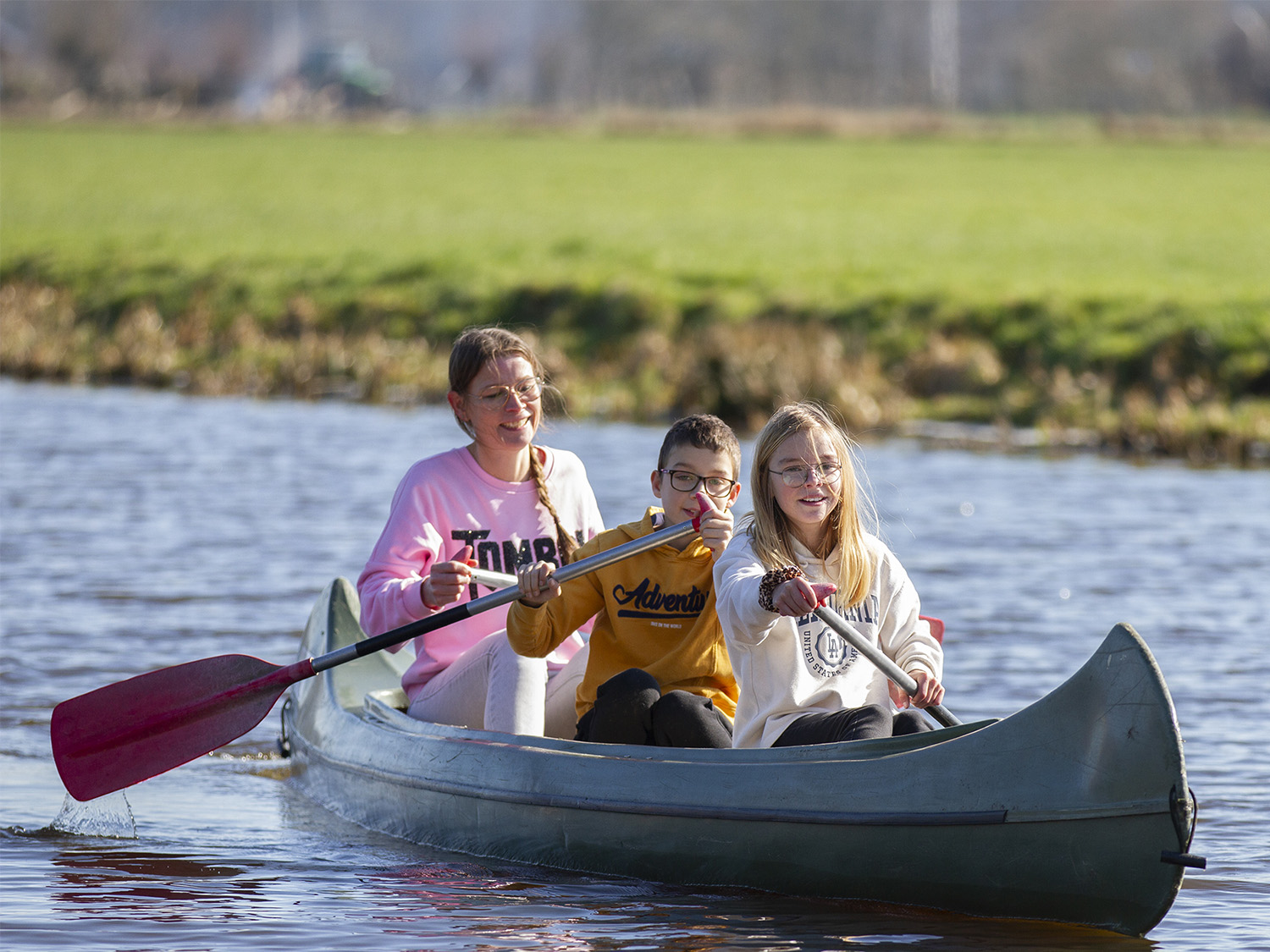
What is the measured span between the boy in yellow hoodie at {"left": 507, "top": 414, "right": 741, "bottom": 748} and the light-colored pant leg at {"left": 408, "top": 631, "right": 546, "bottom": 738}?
0.87 feet

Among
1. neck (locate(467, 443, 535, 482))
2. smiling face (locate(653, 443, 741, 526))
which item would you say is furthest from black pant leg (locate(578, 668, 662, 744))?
neck (locate(467, 443, 535, 482))

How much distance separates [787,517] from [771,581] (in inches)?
15.7

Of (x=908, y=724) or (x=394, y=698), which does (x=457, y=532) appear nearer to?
(x=394, y=698)

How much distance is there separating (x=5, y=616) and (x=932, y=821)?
504cm

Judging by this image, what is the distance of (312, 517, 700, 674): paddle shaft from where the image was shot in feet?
14.9

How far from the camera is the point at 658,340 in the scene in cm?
1480

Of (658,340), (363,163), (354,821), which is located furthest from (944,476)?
(363,163)

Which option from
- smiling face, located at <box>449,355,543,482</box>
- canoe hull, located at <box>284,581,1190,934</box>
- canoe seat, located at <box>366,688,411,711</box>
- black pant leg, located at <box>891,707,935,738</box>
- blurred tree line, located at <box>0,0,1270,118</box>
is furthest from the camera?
blurred tree line, located at <box>0,0,1270,118</box>

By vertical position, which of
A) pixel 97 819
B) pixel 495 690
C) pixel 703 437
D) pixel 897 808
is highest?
pixel 703 437

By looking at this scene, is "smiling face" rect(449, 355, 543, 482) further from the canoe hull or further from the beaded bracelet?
the beaded bracelet

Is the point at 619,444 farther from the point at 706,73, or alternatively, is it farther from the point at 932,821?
the point at 706,73

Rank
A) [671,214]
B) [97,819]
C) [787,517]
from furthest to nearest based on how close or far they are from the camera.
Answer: [671,214] → [97,819] → [787,517]

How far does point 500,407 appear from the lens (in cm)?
519

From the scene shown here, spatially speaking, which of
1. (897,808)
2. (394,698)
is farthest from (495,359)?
(897,808)
